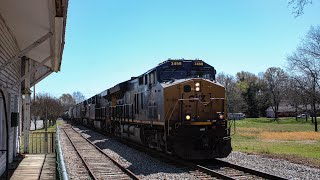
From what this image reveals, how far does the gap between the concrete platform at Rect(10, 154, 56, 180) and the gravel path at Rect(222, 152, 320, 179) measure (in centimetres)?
646

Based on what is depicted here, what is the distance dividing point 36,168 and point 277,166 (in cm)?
779

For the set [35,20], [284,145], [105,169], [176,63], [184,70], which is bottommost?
[284,145]

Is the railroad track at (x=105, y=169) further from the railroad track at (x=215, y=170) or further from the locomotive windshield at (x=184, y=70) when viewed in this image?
the locomotive windshield at (x=184, y=70)

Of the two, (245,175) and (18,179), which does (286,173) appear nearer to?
(245,175)

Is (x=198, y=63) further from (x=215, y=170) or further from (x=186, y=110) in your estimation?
(x=215, y=170)

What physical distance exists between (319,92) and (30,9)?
56168mm

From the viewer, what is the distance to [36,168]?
12016mm

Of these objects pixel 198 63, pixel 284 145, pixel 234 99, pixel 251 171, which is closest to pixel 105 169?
pixel 251 171

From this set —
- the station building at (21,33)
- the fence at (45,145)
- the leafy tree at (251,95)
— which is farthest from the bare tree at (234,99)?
the station building at (21,33)

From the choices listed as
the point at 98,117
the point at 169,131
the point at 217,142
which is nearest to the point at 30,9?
the point at 169,131

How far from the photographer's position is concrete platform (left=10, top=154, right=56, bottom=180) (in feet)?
34.5

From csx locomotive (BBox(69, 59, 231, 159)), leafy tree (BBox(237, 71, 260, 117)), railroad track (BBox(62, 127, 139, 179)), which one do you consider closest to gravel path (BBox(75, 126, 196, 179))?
railroad track (BBox(62, 127, 139, 179))

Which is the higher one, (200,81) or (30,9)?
(30,9)

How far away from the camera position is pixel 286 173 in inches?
455
